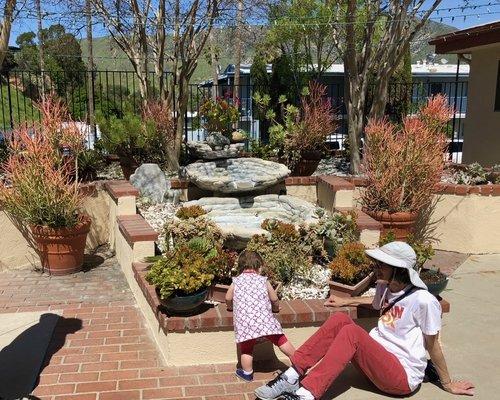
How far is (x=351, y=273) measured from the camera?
4.21m

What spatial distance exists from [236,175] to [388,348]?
4.28 metres

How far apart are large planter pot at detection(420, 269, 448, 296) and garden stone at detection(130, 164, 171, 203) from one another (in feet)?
11.9

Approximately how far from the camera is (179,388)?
351cm

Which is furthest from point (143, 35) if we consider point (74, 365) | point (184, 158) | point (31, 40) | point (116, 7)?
point (31, 40)

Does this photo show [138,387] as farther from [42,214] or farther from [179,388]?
[42,214]

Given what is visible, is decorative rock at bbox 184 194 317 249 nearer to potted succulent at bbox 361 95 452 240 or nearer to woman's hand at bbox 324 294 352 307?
potted succulent at bbox 361 95 452 240

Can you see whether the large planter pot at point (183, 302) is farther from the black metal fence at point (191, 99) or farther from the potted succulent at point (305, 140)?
the potted succulent at point (305, 140)

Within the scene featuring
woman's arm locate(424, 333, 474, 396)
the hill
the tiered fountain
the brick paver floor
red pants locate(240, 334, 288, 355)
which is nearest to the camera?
woman's arm locate(424, 333, 474, 396)

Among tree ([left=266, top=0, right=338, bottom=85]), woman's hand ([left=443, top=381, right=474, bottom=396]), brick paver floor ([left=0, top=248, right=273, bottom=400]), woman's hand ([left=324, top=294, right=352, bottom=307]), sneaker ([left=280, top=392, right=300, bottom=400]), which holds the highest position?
tree ([left=266, top=0, right=338, bottom=85])

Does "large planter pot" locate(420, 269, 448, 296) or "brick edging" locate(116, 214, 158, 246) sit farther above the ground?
"brick edging" locate(116, 214, 158, 246)

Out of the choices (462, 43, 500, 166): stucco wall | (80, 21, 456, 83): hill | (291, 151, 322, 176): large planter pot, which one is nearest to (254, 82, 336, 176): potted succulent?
(291, 151, 322, 176): large planter pot

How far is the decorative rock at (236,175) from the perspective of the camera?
6691 mm

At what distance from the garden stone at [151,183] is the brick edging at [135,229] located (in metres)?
0.96

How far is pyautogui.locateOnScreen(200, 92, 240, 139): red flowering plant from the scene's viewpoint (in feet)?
26.9
